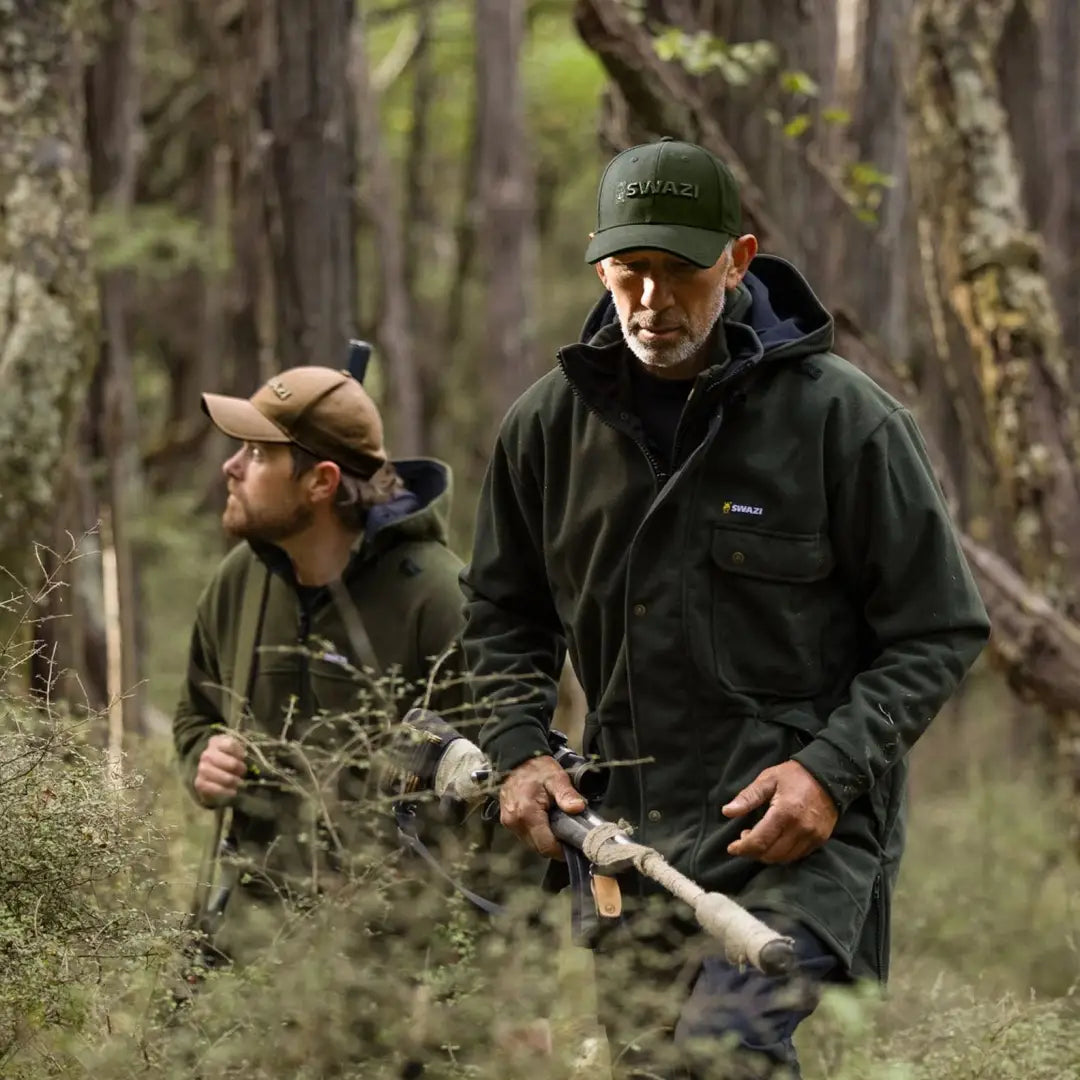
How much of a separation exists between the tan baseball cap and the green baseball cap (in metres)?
1.64

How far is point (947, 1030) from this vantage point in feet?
16.5

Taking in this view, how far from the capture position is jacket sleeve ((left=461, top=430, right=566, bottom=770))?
15.6ft

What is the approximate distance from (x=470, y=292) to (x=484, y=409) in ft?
29.9

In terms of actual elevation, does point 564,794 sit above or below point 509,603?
below

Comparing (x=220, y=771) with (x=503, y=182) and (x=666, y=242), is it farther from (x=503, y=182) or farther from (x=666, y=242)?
(x=503, y=182)

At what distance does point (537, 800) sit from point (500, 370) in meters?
14.5

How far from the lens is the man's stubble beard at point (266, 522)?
5715mm

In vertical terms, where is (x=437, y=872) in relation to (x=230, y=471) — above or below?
below

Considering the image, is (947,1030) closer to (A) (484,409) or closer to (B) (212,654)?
(B) (212,654)

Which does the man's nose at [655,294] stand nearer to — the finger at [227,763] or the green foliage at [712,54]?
the finger at [227,763]

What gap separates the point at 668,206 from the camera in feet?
14.0

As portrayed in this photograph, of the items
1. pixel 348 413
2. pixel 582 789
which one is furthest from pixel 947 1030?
pixel 348 413

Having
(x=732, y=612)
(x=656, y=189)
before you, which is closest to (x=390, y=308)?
(x=656, y=189)

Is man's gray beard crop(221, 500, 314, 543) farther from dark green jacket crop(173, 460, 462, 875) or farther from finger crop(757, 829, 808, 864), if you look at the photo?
finger crop(757, 829, 808, 864)
